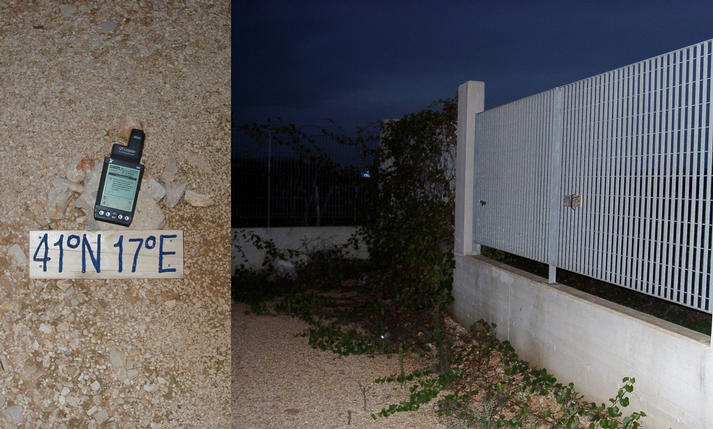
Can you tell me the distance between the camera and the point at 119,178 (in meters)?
2.31

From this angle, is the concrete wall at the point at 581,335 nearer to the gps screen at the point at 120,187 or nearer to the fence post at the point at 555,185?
the fence post at the point at 555,185

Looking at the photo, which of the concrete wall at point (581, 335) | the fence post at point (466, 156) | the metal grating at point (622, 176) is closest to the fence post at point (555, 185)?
the metal grating at point (622, 176)

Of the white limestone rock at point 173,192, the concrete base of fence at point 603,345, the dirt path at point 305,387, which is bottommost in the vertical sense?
the dirt path at point 305,387

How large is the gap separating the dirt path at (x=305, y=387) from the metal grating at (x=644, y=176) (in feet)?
5.69

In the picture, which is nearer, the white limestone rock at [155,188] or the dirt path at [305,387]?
the white limestone rock at [155,188]

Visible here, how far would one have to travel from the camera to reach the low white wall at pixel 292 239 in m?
10.4

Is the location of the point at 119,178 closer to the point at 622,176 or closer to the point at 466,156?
the point at 622,176

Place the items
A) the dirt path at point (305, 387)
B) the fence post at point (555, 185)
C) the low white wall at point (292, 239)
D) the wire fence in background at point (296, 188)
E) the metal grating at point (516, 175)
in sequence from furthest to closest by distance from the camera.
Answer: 1. the wire fence in background at point (296, 188)
2. the low white wall at point (292, 239)
3. the metal grating at point (516, 175)
4. the fence post at point (555, 185)
5. the dirt path at point (305, 387)

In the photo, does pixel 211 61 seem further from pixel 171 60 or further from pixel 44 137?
pixel 44 137

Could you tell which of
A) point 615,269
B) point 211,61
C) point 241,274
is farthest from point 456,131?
point 211,61

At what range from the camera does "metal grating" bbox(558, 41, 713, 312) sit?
370cm

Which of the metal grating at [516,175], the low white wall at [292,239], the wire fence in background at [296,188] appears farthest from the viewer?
the wire fence in background at [296,188]

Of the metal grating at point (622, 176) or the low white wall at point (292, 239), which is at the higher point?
the metal grating at point (622, 176)

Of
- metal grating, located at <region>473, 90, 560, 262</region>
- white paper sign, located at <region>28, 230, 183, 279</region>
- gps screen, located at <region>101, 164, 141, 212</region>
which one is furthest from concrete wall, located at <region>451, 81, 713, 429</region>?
gps screen, located at <region>101, 164, 141, 212</region>
